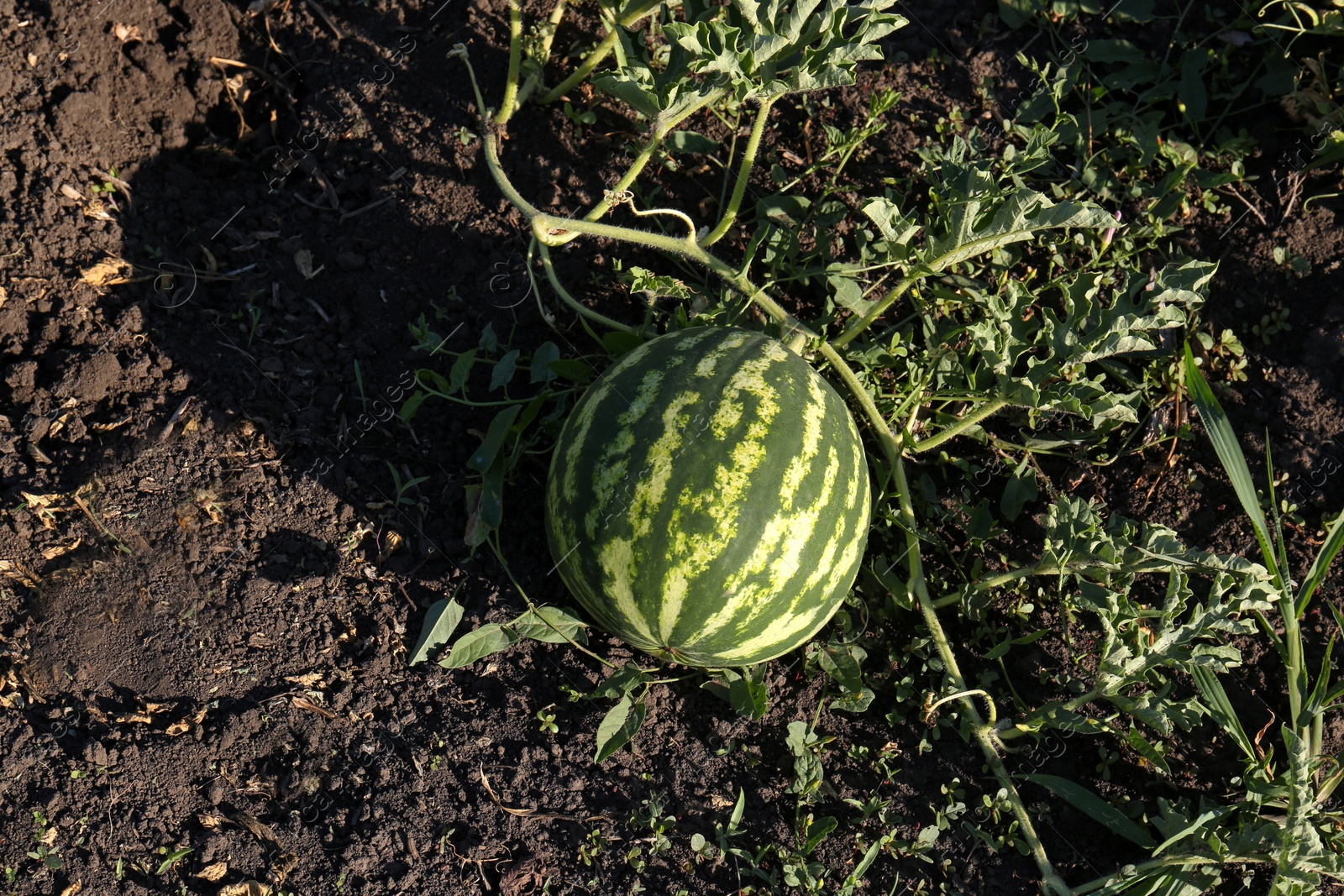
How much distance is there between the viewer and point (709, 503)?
8.23ft

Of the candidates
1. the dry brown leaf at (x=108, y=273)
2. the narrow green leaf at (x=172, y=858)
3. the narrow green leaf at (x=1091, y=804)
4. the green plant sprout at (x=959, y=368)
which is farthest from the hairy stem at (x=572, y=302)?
the narrow green leaf at (x=172, y=858)

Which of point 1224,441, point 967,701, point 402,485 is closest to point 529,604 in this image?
point 402,485

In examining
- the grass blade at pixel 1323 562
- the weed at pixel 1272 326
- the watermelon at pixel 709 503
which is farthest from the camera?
the weed at pixel 1272 326

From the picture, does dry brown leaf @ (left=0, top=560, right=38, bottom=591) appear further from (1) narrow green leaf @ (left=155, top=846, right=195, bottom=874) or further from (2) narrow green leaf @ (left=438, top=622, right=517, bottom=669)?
(2) narrow green leaf @ (left=438, top=622, right=517, bottom=669)

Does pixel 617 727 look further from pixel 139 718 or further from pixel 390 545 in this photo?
pixel 139 718

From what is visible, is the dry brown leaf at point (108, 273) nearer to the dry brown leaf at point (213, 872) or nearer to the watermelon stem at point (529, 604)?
the watermelon stem at point (529, 604)

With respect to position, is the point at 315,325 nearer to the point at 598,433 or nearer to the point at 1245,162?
the point at 598,433

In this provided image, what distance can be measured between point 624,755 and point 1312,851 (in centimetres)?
185

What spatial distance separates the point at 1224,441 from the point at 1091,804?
1.16 meters

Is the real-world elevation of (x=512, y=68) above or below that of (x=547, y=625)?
above

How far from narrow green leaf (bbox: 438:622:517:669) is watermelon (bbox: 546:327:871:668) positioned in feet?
1.06

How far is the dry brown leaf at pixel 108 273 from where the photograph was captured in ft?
10.5

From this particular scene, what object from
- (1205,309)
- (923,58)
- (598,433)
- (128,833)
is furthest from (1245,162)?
(128,833)

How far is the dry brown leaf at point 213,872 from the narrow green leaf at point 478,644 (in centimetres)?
80
